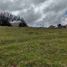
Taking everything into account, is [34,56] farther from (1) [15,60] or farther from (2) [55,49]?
(2) [55,49]

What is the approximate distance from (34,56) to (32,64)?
20.4 ft

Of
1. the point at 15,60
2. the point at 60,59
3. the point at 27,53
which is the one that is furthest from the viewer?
the point at 27,53

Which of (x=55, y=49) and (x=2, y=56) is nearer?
(x=2, y=56)

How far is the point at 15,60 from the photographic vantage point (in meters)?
36.1

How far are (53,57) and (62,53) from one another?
3618 millimetres

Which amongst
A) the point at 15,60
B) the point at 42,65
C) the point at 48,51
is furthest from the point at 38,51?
the point at 42,65

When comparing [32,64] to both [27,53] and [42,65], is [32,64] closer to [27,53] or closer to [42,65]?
[42,65]

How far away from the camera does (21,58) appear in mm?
37344

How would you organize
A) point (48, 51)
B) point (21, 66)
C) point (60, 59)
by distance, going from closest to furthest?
point (21, 66), point (60, 59), point (48, 51)

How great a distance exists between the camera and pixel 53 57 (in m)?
40.1

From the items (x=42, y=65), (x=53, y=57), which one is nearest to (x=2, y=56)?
(x=53, y=57)

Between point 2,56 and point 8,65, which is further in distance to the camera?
point 2,56

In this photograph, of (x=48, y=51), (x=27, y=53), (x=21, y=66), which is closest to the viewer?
(x=21, y=66)

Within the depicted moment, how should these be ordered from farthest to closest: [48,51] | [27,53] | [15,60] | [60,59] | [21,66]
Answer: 1. [48,51]
2. [27,53]
3. [60,59]
4. [15,60]
5. [21,66]
